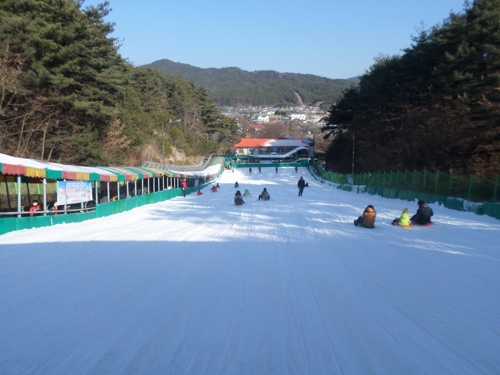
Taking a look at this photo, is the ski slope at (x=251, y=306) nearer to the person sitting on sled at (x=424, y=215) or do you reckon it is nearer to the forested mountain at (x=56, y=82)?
the person sitting on sled at (x=424, y=215)

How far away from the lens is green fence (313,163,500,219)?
1863cm

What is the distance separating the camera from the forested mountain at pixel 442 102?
30812 millimetres

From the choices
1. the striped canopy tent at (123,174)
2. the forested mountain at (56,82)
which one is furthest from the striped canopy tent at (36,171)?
the forested mountain at (56,82)

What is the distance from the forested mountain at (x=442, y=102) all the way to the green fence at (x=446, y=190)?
6290 millimetres

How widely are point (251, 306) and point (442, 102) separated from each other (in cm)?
3878

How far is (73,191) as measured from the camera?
19156 millimetres

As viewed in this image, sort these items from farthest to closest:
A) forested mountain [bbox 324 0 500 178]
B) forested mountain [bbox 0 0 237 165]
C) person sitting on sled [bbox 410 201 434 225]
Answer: forested mountain [bbox 324 0 500 178] → forested mountain [bbox 0 0 237 165] → person sitting on sled [bbox 410 201 434 225]

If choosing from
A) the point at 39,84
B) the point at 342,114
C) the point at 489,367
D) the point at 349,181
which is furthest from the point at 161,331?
the point at 342,114

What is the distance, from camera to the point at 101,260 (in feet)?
32.2

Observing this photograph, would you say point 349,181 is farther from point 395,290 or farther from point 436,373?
point 436,373

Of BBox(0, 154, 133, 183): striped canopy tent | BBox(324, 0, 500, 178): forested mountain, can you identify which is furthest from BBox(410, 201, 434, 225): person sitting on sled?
BBox(324, 0, 500, 178): forested mountain

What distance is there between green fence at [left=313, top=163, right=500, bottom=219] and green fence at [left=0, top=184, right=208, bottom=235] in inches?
675

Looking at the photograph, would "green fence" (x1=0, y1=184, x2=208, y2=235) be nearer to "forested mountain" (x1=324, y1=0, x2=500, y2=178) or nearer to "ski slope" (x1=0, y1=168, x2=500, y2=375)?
"ski slope" (x1=0, y1=168, x2=500, y2=375)

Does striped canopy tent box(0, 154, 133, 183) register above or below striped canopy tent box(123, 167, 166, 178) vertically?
above
